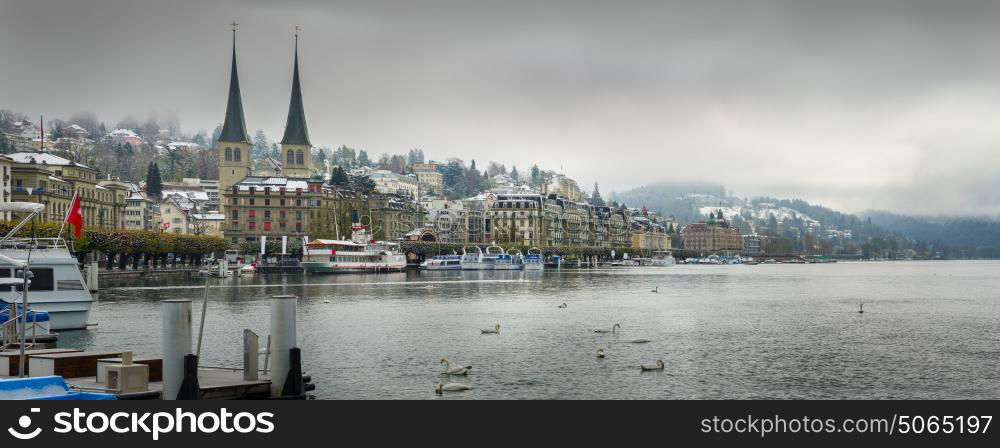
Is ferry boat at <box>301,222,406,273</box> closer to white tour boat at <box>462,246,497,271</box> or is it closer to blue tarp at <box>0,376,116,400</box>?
white tour boat at <box>462,246,497,271</box>

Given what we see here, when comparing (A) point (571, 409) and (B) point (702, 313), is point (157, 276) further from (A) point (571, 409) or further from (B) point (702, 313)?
(A) point (571, 409)

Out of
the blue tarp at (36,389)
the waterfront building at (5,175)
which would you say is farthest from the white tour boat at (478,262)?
the blue tarp at (36,389)

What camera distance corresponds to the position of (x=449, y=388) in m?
34.6

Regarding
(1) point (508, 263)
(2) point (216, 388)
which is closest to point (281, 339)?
(2) point (216, 388)

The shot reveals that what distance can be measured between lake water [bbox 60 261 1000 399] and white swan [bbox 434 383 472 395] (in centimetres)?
38

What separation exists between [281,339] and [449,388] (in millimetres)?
8943

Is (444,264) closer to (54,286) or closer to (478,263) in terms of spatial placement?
(478,263)

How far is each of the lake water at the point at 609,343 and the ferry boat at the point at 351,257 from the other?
62.0 m

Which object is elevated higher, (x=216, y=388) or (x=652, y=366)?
(x=216, y=388)

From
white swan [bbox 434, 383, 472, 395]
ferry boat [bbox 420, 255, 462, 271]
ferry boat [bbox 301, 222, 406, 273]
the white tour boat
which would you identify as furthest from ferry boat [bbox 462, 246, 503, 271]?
white swan [bbox 434, 383, 472, 395]

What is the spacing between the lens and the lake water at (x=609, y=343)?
3625 centimetres

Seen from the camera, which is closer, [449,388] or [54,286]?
[449,388]

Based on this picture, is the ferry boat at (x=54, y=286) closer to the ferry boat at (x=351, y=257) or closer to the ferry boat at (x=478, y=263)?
the ferry boat at (x=351, y=257)

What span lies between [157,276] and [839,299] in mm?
91335
